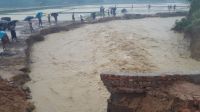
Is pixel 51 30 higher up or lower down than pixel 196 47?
lower down

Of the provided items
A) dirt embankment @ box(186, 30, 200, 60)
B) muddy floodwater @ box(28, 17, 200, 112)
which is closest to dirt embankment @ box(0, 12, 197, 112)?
muddy floodwater @ box(28, 17, 200, 112)

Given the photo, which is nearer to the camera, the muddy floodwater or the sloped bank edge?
the muddy floodwater

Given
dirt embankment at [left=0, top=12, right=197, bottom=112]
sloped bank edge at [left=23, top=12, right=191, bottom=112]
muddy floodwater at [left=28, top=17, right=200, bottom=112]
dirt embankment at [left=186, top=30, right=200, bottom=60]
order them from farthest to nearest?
Answer: 1. sloped bank edge at [left=23, top=12, right=191, bottom=112]
2. dirt embankment at [left=186, top=30, right=200, bottom=60]
3. muddy floodwater at [left=28, top=17, right=200, bottom=112]
4. dirt embankment at [left=0, top=12, right=197, bottom=112]

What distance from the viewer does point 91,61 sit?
709 inches

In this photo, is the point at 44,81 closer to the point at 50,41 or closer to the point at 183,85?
the point at 183,85

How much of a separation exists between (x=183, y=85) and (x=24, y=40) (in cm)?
1772

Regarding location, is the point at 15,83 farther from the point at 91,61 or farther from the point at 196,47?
the point at 196,47

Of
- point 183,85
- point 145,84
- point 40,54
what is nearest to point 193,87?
point 183,85

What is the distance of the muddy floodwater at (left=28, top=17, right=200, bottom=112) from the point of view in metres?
12.2

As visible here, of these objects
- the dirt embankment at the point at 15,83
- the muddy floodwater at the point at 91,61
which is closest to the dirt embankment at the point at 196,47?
the muddy floodwater at the point at 91,61

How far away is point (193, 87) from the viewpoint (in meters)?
7.76

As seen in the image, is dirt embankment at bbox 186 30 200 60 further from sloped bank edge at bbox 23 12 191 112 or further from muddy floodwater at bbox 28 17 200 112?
sloped bank edge at bbox 23 12 191 112

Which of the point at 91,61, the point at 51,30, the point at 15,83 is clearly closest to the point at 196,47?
the point at 91,61

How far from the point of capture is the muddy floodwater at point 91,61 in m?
12.2
